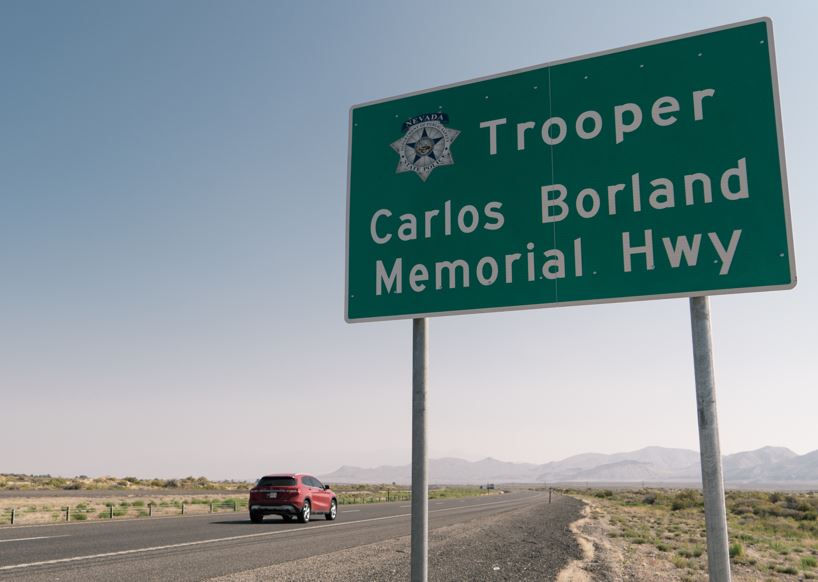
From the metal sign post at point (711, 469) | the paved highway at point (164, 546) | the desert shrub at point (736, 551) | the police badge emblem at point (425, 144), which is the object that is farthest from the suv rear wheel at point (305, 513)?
the metal sign post at point (711, 469)

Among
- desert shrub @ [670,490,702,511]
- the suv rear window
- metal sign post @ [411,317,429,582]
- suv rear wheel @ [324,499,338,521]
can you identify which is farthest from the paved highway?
desert shrub @ [670,490,702,511]

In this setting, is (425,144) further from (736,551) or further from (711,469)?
(736,551)

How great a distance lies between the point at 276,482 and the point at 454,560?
1120 centimetres

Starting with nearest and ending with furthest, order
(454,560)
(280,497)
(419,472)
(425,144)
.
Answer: (419,472) → (425,144) → (454,560) → (280,497)

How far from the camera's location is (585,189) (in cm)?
384

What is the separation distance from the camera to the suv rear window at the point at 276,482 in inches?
1041

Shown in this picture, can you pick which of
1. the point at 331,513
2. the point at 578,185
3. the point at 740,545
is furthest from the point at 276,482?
the point at 578,185

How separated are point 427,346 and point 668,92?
76.4 inches

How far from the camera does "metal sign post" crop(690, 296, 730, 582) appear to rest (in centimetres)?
308

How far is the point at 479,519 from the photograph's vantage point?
106ft

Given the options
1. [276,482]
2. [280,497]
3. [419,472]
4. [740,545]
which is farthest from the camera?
[740,545]

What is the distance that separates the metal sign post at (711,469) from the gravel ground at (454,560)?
1155 centimetres

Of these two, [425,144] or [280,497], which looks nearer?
[425,144]

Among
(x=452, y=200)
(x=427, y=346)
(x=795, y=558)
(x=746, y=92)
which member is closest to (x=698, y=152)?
(x=746, y=92)
